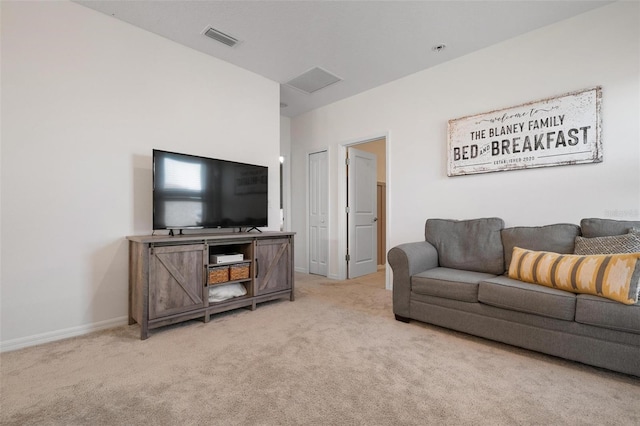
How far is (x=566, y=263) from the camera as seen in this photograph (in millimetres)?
1950

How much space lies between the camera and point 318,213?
4.82 m

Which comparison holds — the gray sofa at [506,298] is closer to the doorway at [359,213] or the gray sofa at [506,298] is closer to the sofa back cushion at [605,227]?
the sofa back cushion at [605,227]

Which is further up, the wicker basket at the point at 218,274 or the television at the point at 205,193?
the television at the point at 205,193

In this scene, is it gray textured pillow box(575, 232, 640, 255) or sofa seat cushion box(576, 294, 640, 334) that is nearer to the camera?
sofa seat cushion box(576, 294, 640, 334)

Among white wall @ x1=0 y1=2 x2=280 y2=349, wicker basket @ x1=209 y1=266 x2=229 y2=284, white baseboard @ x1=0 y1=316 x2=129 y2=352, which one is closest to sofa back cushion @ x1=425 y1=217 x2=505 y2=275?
wicker basket @ x1=209 y1=266 x2=229 y2=284

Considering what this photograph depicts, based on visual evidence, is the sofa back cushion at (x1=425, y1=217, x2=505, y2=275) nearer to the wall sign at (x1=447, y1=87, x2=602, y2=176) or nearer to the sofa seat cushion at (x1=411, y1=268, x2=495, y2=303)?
the sofa seat cushion at (x1=411, y1=268, x2=495, y2=303)

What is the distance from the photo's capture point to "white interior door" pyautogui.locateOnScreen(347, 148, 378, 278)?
14.8 ft

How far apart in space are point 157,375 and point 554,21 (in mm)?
4115

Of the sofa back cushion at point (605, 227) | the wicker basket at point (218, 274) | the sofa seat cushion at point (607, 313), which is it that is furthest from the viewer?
the wicker basket at point (218, 274)

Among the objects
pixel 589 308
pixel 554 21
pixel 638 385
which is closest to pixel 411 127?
pixel 554 21

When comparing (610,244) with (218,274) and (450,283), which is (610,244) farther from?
(218,274)

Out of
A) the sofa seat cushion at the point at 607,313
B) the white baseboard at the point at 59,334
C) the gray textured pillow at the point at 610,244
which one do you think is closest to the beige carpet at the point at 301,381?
the white baseboard at the point at 59,334

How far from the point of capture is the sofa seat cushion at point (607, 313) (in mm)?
1627

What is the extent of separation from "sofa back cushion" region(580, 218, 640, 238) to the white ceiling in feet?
5.81
